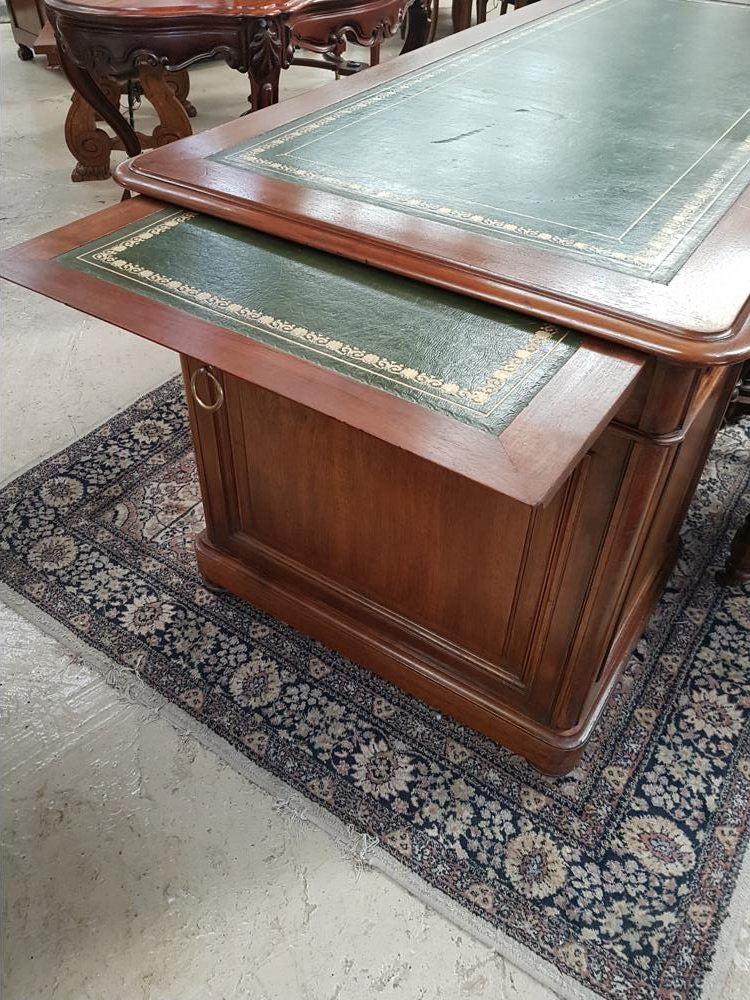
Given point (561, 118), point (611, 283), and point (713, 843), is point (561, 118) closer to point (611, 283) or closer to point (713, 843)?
point (611, 283)

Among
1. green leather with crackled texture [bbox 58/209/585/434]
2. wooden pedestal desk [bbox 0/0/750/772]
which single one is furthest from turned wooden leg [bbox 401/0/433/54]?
green leather with crackled texture [bbox 58/209/585/434]

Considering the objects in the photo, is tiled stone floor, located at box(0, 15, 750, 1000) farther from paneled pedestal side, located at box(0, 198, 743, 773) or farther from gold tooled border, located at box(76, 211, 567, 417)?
gold tooled border, located at box(76, 211, 567, 417)

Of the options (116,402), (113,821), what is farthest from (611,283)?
(116,402)

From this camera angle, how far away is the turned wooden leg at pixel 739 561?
152 centimetres

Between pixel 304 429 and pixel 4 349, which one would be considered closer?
pixel 304 429

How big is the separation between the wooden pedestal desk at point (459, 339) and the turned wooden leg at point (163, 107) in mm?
1408

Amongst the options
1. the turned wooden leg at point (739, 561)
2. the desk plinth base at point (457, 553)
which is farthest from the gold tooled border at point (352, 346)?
the turned wooden leg at point (739, 561)

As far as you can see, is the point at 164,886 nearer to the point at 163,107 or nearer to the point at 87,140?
the point at 163,107

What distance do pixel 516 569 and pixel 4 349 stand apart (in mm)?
1811

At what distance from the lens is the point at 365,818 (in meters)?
1.21

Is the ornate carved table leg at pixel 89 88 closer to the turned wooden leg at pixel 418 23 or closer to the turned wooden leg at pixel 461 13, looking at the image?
the turned wooden leg at pixel 418 23

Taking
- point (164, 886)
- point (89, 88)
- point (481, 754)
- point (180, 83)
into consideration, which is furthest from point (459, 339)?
point (180, 83)

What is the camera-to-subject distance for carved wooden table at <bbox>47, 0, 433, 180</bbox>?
204 centimetres

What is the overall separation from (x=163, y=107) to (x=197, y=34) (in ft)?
2.30
